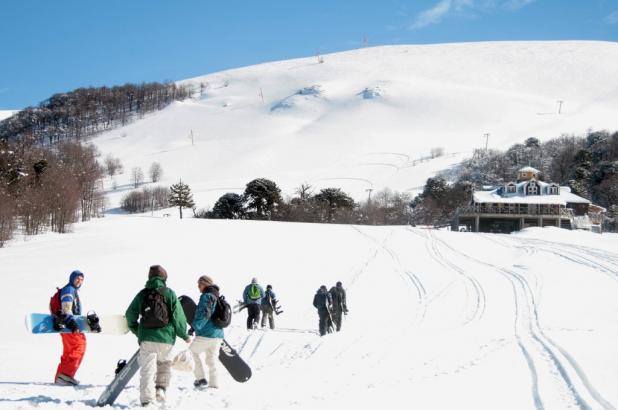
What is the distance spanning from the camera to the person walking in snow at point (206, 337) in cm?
782

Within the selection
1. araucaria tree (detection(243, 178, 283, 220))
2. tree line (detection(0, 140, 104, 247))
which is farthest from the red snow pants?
araucaria tree (detection(243, 178, 283, 220))

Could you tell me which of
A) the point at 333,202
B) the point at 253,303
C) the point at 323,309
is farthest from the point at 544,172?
the point at 253,303

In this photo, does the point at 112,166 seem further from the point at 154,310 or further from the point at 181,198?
the point at 154,310

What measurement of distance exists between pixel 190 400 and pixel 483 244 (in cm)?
3586

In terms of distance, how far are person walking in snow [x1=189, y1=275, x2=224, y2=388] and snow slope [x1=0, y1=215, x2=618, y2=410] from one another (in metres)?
0.28

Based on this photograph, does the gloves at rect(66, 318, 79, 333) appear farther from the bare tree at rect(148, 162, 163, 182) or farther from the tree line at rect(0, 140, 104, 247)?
the bare tree at rect(148, 162, 163, 182)

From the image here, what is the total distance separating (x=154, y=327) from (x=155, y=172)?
118935 millimetres

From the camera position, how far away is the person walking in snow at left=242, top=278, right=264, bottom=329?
16.8m

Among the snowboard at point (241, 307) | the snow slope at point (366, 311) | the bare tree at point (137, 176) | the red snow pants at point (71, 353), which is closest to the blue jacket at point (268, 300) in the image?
the snowboard at point (241, 307)

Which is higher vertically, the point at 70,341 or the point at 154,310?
the point at 154,310

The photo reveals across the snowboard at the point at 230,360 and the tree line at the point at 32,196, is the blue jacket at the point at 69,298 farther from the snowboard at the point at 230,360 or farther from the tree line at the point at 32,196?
the tree line at the point at 32,196

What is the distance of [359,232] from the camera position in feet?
152

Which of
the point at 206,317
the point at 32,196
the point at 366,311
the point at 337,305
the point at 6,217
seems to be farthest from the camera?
the point at 32,196

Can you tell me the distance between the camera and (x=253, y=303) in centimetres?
1689
